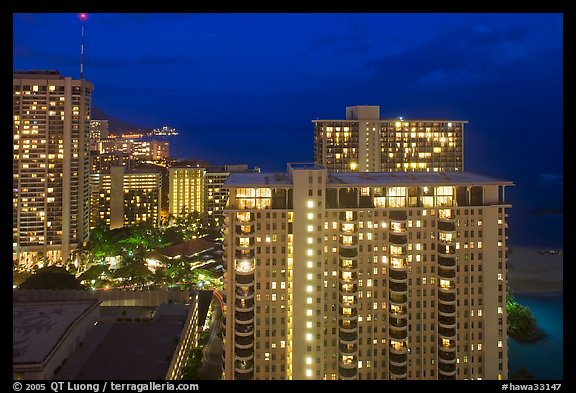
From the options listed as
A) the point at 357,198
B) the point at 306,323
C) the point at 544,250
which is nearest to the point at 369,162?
the point at 544,250

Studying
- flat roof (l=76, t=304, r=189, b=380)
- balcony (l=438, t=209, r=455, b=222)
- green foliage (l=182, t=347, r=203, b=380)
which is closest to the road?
green foliage (l=182, t=347, r=203, b=380)

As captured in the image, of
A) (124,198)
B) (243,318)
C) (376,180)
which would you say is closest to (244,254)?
(243,318)

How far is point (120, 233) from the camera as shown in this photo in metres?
17.8

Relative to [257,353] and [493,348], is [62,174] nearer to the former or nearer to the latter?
[257,353]

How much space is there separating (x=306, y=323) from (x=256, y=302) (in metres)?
0.92

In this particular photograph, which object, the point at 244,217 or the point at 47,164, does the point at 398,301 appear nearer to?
the point at 244,217

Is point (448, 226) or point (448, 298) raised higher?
point (448, 226)

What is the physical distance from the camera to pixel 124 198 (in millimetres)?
21594

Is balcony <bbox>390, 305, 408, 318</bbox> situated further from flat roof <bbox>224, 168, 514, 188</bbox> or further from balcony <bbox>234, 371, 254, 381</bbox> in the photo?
balcony <bbox>234, 371, 254, 381</bbox>

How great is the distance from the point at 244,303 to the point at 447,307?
3494 millimetres

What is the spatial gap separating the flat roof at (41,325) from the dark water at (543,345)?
831 cm

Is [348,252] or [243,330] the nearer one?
[243,330]

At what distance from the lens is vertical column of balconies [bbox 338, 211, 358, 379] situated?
294 inches

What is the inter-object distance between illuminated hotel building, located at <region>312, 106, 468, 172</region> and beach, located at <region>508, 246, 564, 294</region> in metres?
4.52
